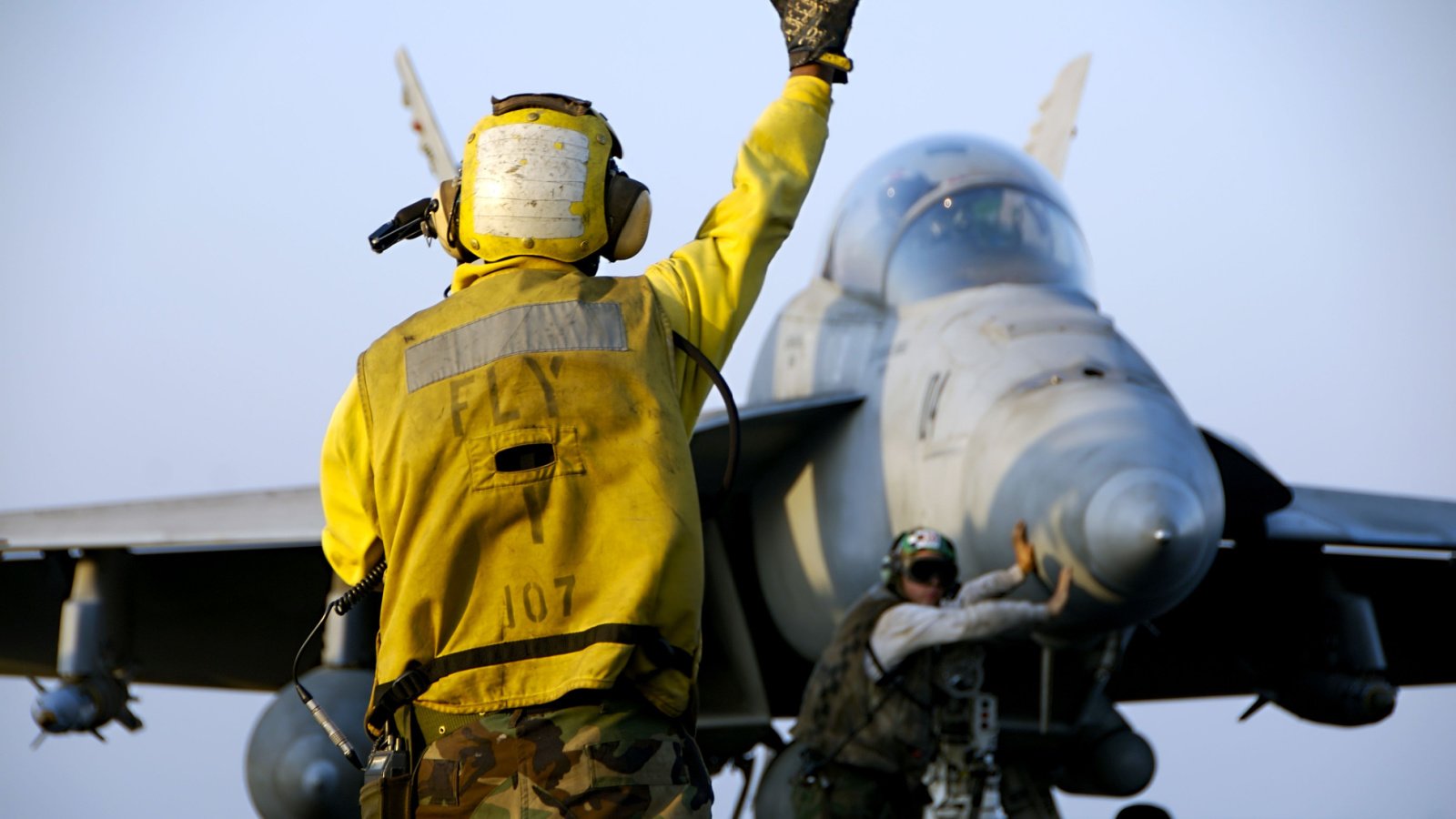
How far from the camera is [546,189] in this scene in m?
A: 2.69

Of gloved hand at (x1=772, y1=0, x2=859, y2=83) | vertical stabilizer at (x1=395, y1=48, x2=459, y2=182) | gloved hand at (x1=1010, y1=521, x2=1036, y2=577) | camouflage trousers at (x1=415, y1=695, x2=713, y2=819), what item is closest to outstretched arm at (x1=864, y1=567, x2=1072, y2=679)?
gloved hand at (x1=1010, y1=521, x2=1036, y2=577)

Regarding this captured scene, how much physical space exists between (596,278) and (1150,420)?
332cm

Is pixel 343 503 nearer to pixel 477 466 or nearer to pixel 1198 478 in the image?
pixel 477 466

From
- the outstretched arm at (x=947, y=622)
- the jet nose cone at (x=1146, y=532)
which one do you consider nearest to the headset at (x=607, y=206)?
the jet nose cone at (x=1146, y=532)

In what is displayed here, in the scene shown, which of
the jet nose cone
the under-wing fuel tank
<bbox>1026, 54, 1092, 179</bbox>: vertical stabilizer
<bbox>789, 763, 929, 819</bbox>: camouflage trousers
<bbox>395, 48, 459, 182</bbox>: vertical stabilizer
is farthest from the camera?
<bbox>1026, 54, 1092, 179</bbox>: vertical stabilizer

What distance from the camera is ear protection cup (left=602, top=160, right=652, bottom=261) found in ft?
9.02

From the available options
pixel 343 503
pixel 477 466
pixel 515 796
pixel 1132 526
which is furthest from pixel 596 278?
pixel 1132 526

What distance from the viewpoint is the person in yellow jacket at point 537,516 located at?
2500mm

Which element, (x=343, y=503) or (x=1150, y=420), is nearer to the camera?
(x=343, y=503)

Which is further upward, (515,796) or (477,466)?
(477,466)

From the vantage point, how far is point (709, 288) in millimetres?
2754

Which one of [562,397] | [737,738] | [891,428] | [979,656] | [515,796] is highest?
[562,397]

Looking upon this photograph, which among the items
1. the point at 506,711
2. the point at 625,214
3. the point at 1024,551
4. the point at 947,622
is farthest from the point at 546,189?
the point at 947,622

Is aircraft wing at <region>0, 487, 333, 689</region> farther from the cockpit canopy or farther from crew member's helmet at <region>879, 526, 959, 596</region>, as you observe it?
crew member's helmet at <region>879, 526, 959, 596</region>
